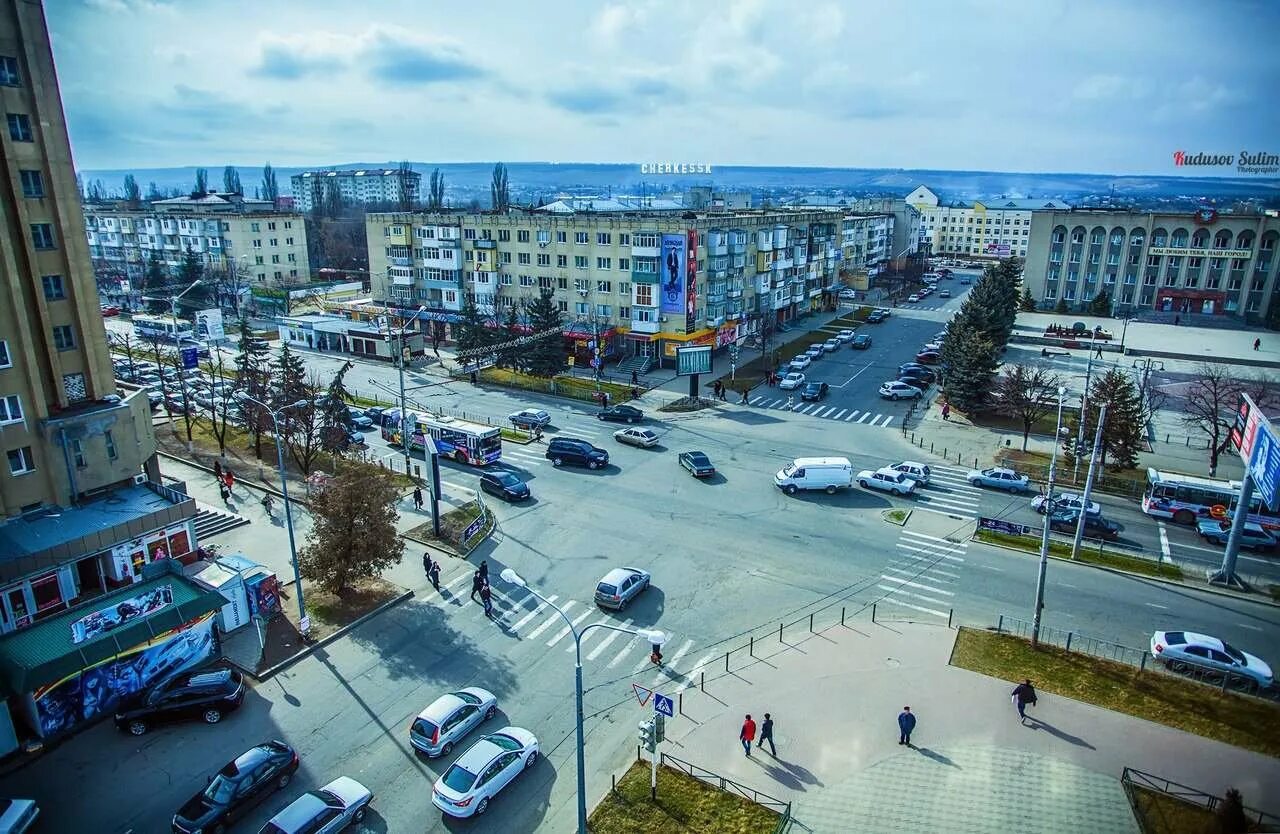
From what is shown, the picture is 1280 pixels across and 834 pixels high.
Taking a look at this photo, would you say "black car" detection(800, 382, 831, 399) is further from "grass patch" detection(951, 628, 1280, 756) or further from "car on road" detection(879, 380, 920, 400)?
"grass patch" detection(951, 628, 1280, 756)

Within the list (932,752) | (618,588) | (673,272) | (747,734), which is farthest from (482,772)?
(673,272)

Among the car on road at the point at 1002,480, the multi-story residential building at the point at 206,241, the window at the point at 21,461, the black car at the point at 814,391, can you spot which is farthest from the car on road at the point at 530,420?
the multi-story residential building at the point at 206,241

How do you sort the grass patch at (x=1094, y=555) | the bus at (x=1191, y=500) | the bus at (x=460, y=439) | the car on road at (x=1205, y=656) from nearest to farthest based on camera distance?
1. the car on road at (x=1205, y=656)
2. the grass patch at (x=1094, y=555)
3. the bus at (x=1191, y=500)
4. the bus at (x=460, y=439)

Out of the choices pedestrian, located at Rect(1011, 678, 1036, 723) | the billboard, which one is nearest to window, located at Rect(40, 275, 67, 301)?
pedestrian, located at Rect(1011, 678, 1036, 723)

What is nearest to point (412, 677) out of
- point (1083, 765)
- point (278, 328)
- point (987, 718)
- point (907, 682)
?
point (907, 682)

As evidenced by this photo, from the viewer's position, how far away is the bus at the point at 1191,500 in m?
35.9

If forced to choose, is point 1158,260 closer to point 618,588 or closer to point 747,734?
point 618,588

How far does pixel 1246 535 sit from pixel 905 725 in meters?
24.6

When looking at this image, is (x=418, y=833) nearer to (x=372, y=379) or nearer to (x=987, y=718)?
(x=987, y=718)

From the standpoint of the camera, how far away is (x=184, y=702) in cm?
2233

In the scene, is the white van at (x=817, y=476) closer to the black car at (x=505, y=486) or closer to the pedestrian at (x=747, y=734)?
the black car at (x=505, y=486)

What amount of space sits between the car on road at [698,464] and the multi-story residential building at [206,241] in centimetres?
8271

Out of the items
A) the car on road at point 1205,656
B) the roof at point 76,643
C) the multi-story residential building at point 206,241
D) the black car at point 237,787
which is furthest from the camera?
the multi-story residential building at point 206,241

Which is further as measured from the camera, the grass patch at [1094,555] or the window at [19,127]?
the grass patch at [1094,555]
